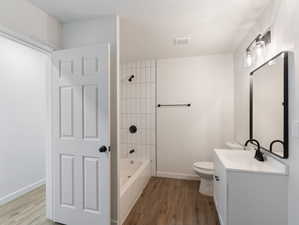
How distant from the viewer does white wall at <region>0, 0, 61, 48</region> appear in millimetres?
1398

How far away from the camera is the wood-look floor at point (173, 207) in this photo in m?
1.90

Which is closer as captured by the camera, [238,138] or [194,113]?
[238,138]

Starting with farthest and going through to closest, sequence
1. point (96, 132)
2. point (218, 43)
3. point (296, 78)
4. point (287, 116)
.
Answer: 1. point (218, 43)
2. point (96, 132)
3. point (287, 116)
4. point (296, 78)

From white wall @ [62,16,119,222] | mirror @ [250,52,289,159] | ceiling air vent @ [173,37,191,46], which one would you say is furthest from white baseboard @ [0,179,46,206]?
mirror @ [250,52,289,159]

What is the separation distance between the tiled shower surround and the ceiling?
2.58ft

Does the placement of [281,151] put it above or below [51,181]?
above

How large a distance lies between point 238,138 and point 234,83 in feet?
3.09


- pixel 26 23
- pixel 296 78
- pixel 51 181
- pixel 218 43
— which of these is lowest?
pixel 51 181

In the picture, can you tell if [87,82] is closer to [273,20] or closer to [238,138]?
[273,20]

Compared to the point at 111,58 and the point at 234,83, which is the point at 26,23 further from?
the point at 234,83

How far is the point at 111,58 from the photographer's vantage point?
1786 mm

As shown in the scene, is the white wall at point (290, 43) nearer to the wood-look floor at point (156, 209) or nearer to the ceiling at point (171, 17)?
the ceiling at point (171, 17)

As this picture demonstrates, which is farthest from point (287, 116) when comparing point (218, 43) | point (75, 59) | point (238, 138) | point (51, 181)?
point (51, 181)

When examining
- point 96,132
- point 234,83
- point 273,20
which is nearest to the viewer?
point 273,20
